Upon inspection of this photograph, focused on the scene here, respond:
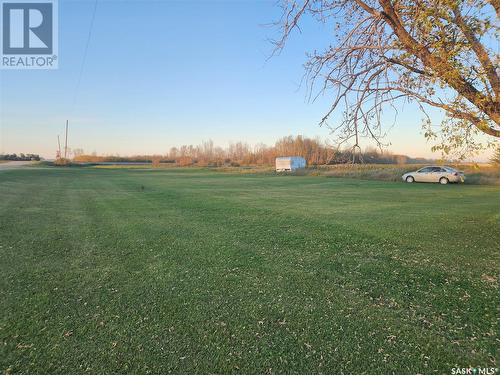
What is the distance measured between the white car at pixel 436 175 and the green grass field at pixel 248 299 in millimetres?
22974

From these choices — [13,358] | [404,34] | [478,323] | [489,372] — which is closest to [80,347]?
[13,358]

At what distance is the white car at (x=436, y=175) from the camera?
93.4ft

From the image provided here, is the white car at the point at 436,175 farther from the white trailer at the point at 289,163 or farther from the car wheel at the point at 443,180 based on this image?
the white trailer at the point at 289,163

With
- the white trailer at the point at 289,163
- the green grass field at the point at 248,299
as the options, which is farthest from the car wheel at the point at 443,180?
the white trailer at the point at 289,163

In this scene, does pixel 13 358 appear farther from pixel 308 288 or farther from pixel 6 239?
pixel 6 239

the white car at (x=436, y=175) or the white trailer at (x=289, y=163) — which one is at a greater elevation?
Answer: the white trailer at (x=289, y=163)

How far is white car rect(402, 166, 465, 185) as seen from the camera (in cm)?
2847

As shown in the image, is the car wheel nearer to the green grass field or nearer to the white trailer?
the green grass field

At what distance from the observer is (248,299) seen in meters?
4.38

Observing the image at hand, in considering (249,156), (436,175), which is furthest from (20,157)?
(436,175)

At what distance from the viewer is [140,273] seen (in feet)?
17.7

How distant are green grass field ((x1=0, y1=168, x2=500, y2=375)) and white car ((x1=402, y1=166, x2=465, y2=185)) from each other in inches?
904

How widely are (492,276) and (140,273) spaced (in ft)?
20.1

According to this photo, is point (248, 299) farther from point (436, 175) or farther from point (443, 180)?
point (436, 175)
